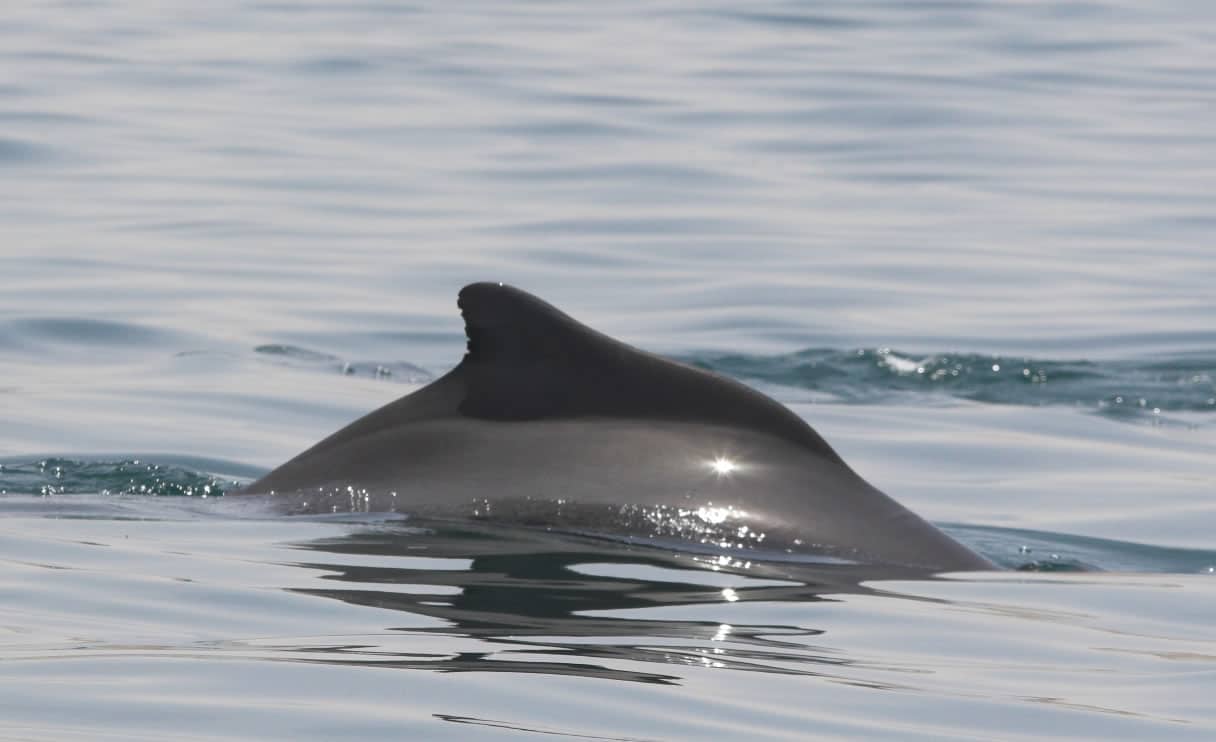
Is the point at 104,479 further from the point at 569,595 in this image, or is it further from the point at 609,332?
the point at 609,332

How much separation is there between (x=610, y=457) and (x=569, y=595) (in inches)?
41.1

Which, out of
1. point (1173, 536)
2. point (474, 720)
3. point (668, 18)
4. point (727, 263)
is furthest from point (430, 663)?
point (668, 18)

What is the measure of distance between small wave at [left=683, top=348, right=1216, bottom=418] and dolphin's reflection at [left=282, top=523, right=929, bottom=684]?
6.45 metres

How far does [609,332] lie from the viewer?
15719mm

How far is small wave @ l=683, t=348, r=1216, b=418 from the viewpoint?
1401cm

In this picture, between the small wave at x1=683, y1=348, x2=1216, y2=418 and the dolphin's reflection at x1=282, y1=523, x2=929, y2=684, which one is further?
the small wave at x1=683, y1=348, x2=1216, y2=418

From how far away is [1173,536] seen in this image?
9852 mm

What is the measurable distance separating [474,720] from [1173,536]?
507 centimetres

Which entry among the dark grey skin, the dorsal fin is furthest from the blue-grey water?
the dorsal fin

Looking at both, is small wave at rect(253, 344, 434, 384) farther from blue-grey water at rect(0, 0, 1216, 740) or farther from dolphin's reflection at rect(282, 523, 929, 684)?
dolphin's reflection at rect(282, 523, 929, 684)

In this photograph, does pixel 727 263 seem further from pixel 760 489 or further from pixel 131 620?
pixel 131 620

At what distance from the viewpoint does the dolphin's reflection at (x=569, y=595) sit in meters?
6.11

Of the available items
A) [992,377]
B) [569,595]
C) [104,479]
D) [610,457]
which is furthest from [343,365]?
[569,595]

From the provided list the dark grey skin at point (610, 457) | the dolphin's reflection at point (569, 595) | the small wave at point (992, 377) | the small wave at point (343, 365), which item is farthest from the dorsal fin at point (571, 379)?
the small wave at point (343, 365)
